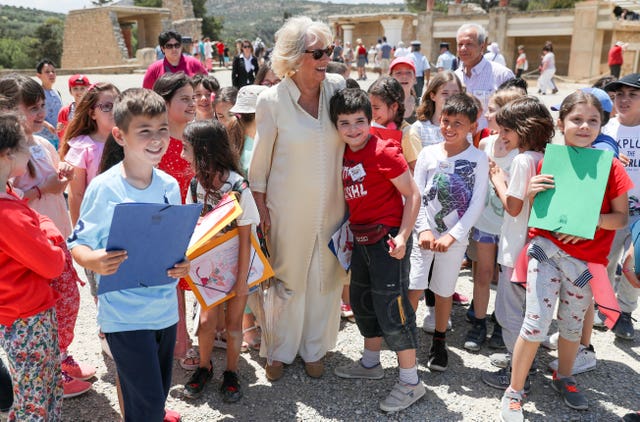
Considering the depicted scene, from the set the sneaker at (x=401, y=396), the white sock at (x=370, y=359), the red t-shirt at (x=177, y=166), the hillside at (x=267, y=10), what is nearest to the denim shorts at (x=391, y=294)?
the sneaker at (x=401, y=396)

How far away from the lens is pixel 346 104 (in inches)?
110

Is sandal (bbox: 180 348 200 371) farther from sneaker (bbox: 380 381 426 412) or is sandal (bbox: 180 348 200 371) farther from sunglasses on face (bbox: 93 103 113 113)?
sunglasses on face (bbox: 93 103 113 113)

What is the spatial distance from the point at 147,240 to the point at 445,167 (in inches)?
76.9

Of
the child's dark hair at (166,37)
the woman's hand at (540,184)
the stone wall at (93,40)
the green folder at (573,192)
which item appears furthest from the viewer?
the stone wall at (93,40)

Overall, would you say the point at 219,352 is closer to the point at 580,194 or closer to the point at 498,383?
the point at 498,383

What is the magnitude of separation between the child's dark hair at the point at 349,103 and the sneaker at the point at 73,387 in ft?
7.26

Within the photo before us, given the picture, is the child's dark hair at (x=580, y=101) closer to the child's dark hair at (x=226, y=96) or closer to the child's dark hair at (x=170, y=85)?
the child's dark hair at (x=170, y=85)

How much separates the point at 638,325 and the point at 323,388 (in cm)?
263

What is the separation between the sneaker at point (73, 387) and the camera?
2.96 metres

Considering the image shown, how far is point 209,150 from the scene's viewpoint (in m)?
2.77

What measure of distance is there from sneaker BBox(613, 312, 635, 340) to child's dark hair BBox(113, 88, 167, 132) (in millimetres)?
3552

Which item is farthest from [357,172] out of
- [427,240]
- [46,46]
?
[46,46]

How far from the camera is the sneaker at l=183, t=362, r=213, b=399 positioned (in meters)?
2.98

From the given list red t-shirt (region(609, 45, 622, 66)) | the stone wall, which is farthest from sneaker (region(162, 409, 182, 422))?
the stone wall
